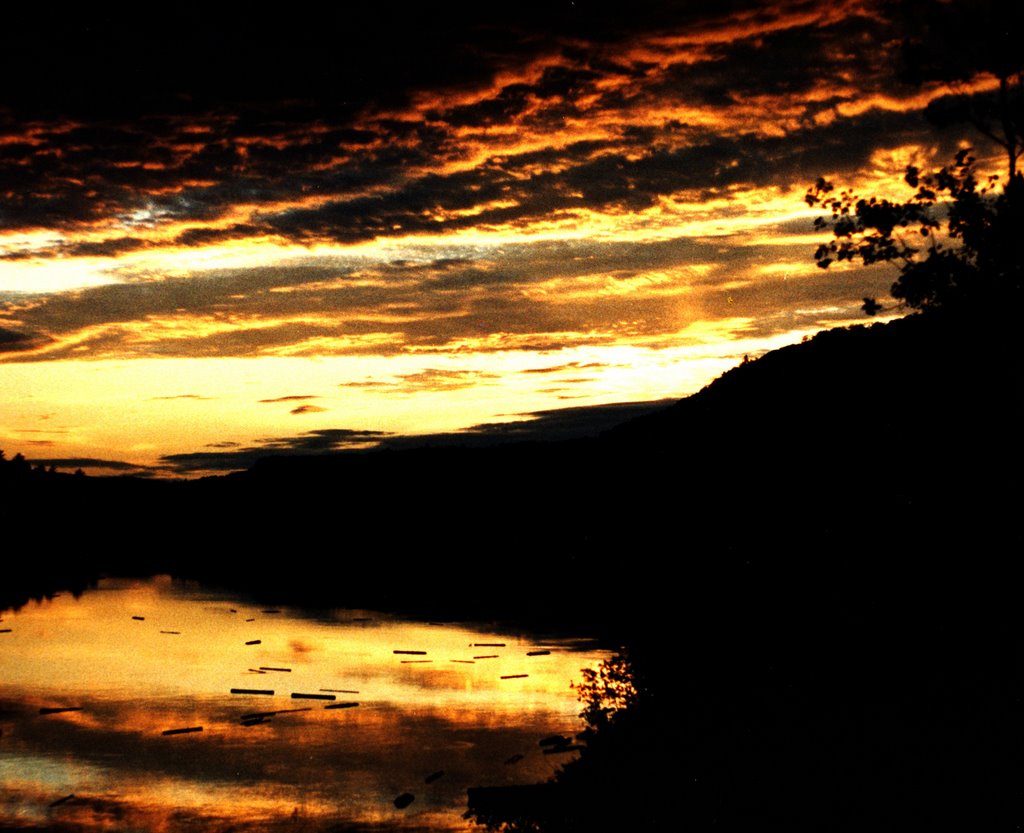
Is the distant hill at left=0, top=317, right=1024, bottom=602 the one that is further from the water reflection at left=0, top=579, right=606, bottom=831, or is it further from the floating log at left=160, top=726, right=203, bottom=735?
the floating log at left=160, top=726, right=203, bottom=735

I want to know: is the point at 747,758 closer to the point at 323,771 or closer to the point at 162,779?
the point at 323,771

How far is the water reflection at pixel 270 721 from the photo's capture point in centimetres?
4247

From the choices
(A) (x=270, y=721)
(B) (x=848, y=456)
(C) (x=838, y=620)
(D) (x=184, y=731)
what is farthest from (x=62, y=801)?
(B) (x=848, y=456)

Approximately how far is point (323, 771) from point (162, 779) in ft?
20.4

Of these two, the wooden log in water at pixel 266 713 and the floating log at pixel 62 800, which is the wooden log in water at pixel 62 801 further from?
the wooden log in water at pixel 266 713

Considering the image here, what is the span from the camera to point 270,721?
187 feet

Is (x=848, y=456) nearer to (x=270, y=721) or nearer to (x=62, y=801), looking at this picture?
(x=270, y=721)

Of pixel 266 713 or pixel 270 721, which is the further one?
pixel 266 713

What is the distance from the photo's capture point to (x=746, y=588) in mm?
44688

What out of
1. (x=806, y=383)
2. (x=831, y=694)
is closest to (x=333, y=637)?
(x=806, y=383)

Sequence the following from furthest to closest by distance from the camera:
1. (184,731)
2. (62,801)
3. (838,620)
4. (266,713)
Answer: (266,713), (184,731), (62,801), (838,620)

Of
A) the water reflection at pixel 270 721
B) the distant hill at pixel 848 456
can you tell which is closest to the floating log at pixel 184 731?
the water reflection at pixel 270 721

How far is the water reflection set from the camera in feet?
139

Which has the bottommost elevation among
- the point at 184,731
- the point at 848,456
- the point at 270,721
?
the point at 270,721
